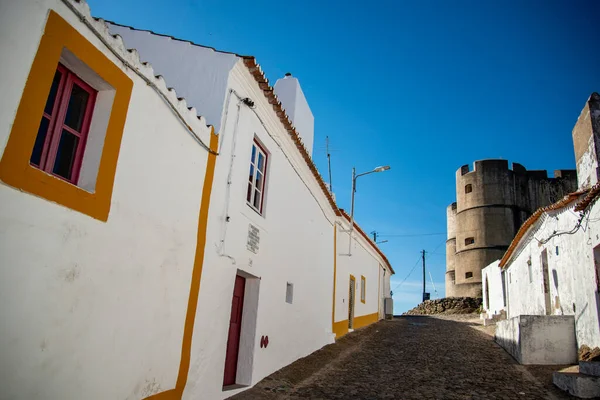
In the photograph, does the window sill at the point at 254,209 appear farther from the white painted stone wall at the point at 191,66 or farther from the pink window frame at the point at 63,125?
the pink window frame at the point at 63,125

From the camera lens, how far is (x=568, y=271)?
9.27 m

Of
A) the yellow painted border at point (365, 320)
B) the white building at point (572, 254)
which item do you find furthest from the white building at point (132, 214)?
the yellow painted border at point (365, 320)

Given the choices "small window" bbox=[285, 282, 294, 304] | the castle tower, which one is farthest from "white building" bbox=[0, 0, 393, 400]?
the castle tower

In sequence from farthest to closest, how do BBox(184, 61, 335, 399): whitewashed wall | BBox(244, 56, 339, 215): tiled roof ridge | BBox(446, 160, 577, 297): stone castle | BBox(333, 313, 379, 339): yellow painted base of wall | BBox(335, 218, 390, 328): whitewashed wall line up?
BBox(446, 160, 577, 297): stone castle, BBox(335, 218, 390, 328): whitewashed wall, BBox(333, 313, 379, 339): yellow painted base of wall, BBox(244, 56, 339, 215): tiled roof ridge, BBox(184, 61, 335, 399): whitewashed wall

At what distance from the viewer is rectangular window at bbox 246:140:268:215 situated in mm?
7364

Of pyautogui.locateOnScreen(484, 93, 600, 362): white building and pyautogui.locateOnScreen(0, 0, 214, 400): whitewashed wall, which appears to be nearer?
pyautogui.locateOnScreen(0, 0, 214, 400): whitewashed wall

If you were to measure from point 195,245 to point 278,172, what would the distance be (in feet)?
10.6

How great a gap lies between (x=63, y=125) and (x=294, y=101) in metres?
7.46

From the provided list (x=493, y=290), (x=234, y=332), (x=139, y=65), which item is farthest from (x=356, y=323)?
(x=139, y=65)

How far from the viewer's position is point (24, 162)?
3.30 meters

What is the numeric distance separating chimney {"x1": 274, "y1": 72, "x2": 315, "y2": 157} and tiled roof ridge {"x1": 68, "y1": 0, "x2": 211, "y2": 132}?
5.07 metres

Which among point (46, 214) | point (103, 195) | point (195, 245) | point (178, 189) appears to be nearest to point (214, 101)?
point (178, 189)

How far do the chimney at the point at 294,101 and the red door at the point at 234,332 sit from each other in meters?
4.85

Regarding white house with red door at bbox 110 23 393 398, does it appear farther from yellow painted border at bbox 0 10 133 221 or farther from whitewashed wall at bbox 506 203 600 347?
whitewashed wall at bbox 506 203 600 347
